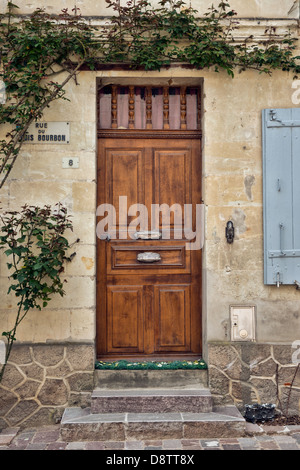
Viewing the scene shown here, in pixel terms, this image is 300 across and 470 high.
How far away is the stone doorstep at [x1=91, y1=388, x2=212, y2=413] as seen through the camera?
13.8 feet

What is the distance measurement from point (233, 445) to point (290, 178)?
2472 millimetres

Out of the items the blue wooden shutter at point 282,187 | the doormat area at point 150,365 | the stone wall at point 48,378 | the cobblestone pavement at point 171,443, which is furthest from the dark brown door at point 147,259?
the cobblestone pavement at point 171,443

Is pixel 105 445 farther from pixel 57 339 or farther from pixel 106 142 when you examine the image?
pixel 106 142

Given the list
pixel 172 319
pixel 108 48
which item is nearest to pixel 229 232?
pixel 172 319

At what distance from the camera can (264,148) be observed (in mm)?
4484

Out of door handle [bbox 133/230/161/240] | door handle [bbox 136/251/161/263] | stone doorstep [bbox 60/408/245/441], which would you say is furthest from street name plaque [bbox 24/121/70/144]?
stone doorstep [bbox 60/408/245/441]

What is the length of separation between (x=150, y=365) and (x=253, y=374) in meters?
0.99

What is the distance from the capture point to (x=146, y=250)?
15.4 ft

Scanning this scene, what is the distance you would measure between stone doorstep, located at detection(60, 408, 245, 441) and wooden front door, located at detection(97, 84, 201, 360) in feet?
2.45

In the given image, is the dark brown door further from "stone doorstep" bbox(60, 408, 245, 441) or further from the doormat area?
"stone doorstep" bbox(60, 408, 245, 441)

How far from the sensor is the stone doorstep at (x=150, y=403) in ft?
13.8

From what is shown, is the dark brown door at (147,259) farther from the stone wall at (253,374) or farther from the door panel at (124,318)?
the stone wall at (253,374)

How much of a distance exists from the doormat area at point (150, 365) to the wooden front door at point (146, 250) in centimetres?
16

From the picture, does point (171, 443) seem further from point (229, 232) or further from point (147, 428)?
point (229, 232)
